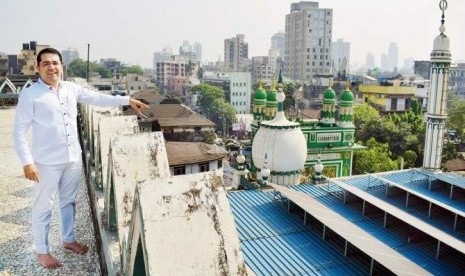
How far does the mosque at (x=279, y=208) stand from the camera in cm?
236

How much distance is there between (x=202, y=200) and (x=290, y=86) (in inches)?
2365

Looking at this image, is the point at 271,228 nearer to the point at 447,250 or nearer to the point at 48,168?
the point at 447,250

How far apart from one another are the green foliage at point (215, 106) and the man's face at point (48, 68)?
50.7m

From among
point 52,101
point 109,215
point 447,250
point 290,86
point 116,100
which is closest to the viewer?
point 52,101

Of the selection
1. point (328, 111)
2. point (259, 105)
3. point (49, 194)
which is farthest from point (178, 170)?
point (49, 194)

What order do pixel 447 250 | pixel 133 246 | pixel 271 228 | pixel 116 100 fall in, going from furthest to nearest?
pixel 271 228 → pixel 447 250 → pixel 116 100 → pixel 133 246

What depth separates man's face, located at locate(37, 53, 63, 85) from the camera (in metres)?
3.62

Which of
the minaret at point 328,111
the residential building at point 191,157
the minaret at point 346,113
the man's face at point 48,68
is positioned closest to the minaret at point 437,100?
the minaret at point 346,113

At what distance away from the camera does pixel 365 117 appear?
3722cm

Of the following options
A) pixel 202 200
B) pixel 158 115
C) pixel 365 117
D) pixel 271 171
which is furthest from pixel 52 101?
pixel 365 117

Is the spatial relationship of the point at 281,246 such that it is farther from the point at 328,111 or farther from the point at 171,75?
the point at 171,75

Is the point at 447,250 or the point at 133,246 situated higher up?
the point at 133,246

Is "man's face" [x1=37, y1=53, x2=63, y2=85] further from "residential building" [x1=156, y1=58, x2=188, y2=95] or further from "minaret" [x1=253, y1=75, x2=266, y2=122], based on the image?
"residential building" [x1=156, y1=58, x2=188, y2=95]

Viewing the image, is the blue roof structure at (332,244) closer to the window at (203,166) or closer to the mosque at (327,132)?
the mosque at (327,132)
